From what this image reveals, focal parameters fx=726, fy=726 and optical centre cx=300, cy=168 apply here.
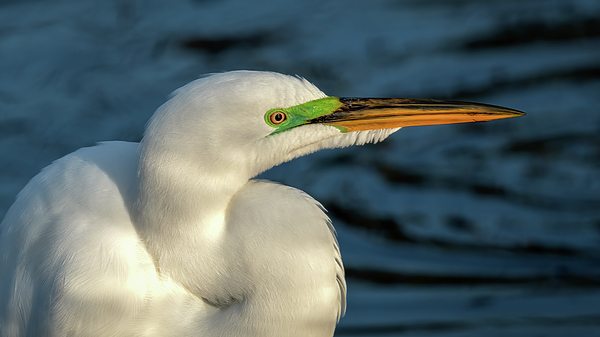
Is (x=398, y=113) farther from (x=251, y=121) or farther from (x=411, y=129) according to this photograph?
(x=411, y=129)

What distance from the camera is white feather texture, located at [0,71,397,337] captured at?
2.09 m

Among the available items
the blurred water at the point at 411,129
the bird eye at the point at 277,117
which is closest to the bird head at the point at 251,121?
the bird eye at the point at 277,117

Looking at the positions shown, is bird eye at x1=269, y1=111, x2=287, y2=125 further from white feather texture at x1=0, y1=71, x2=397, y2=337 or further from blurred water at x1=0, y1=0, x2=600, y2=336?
blurred water at x1=0, y1=0, x2=600, y2=336

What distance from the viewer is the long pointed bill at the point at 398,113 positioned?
2230 millimetres

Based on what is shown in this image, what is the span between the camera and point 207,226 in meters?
2.21

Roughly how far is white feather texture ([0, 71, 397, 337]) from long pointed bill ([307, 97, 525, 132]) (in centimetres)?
4

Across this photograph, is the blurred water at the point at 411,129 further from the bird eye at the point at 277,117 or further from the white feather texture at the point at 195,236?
the bird eye at the point at 277,117

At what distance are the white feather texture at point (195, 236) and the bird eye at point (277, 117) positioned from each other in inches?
1.1

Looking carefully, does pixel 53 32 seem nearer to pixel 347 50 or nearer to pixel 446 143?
pixel 347 50

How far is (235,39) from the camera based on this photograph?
16.3 ft

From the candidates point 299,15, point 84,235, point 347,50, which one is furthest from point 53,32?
point 84,235

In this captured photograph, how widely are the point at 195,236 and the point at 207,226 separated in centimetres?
5

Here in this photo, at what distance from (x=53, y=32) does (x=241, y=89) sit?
344cm

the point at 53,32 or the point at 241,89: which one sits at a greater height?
the point at 53,32
